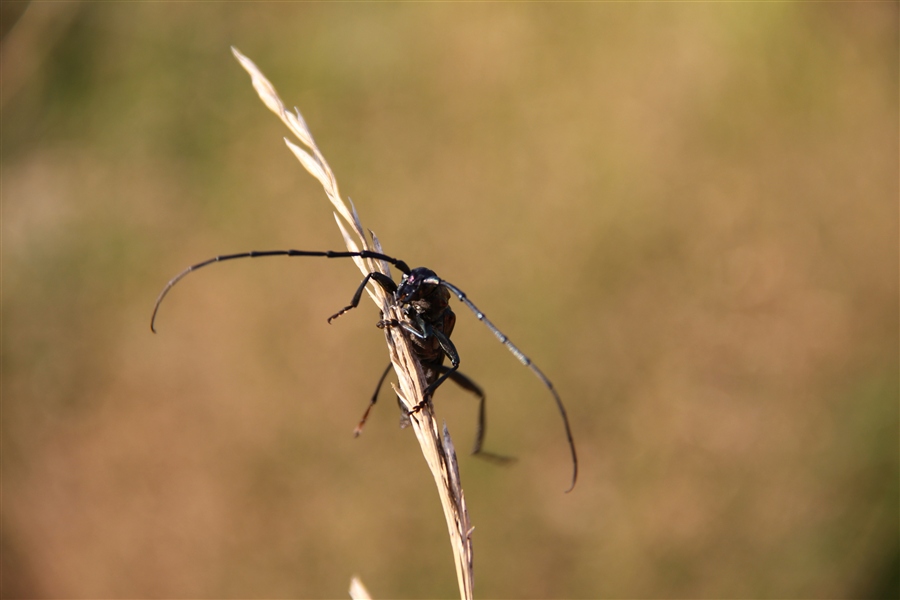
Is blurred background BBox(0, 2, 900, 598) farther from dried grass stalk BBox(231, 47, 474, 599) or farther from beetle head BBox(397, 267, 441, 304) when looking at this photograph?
dried grass stalk BBox(231, 47, 474, 599)

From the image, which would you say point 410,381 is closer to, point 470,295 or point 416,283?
point 416,283

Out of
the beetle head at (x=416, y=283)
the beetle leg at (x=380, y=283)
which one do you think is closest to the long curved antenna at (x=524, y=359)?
the beetle head at (x=416, y=283)

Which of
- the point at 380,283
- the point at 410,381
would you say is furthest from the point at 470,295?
the point at 410,381

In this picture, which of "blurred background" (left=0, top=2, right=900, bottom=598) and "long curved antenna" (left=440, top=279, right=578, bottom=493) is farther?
"blurred background" (left=0, top=2, right=900, bottom=598)

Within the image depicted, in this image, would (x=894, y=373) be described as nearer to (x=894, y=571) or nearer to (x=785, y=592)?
(x=894, y=571)

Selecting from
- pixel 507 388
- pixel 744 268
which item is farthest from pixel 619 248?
pixel 507 388

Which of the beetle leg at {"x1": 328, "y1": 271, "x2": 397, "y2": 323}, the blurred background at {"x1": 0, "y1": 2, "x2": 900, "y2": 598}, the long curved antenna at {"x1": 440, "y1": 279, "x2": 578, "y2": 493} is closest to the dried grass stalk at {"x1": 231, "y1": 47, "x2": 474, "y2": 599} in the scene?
the beetle leg at {"x1": 328, "y1": 271, "x2": 397, "y2": 323}

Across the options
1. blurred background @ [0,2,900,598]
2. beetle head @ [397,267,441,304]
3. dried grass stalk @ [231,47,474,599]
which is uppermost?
blurred background @ [0,2,900,598]
